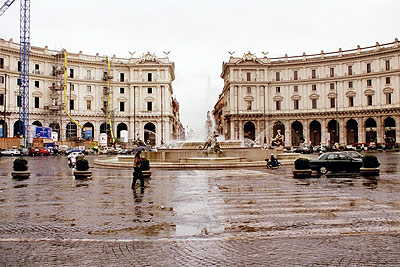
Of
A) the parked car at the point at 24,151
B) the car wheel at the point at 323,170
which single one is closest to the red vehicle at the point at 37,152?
the parked car at the point at 24,151

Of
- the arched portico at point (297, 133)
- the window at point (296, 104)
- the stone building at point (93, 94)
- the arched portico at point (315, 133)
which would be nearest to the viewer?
the stone building at point (93, 94)

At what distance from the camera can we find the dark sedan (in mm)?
20656

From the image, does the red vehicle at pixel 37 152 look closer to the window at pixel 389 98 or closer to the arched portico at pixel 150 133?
the arched portico at pixel 150 133

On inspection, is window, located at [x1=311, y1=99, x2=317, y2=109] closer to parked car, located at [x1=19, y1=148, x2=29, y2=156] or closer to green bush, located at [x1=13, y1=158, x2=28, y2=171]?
parked car, located at [x1=19, y1=148, x2=29, y2=156]

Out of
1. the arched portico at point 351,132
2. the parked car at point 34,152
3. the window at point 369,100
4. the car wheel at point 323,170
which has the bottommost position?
the car wheel at point 323,170

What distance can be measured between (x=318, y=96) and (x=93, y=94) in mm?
48203

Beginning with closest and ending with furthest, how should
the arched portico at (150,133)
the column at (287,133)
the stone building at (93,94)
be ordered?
the stone building at (93,94), the column at (287,133), the arched portico at (150,133)

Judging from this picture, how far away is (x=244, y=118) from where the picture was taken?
267 ft

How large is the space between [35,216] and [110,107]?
73.1 meters

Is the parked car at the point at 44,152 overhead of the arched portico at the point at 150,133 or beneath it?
beneath

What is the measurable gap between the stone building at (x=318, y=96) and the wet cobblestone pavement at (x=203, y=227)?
63.6 m

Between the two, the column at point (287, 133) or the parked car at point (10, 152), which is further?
the column at point (287, 133)

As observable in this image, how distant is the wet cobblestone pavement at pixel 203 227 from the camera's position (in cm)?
612

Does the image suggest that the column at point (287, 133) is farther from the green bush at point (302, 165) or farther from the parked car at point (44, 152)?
the green bush at point (302, 165)
